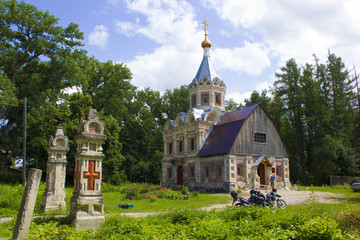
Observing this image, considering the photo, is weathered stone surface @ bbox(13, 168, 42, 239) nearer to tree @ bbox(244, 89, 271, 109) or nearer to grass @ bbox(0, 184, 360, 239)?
grass @ bbox(0, 184, 360, 239)

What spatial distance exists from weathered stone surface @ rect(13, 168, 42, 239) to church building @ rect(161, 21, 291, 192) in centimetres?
2133

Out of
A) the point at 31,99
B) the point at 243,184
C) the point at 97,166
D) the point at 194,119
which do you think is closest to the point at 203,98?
the point at 194,119

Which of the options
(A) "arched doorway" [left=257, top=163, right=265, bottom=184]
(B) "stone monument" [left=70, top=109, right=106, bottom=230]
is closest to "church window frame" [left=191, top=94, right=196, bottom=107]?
(A) "arched doorway" [left=257, top=163, right=265, bottom=184]

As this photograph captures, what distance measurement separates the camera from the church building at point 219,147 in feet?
92.3

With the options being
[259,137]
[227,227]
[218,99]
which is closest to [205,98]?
[218,99]

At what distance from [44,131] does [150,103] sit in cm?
2465

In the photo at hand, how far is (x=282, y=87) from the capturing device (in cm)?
4438

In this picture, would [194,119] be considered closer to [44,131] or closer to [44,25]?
[44,131]

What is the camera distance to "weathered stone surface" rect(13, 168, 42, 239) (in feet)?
23.2

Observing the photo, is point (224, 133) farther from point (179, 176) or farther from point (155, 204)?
point (155, 204)

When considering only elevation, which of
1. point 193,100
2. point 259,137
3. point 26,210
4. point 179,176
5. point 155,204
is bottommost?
point 155,204

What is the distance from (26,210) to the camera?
728 cm

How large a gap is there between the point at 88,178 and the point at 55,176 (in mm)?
4540

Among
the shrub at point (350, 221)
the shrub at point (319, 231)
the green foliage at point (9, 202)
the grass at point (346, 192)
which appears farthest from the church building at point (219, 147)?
the shrub at point (319, 231)
